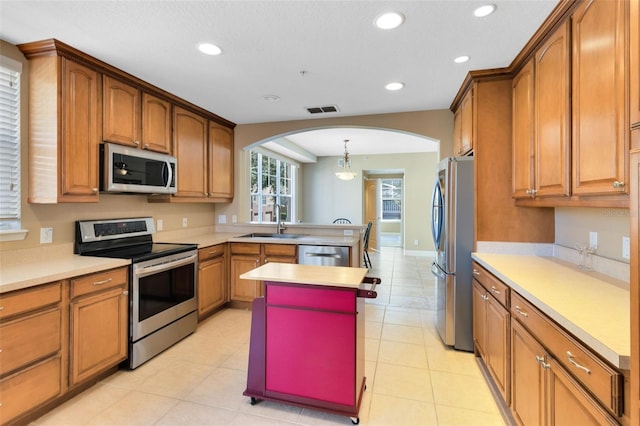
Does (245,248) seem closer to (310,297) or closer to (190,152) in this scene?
(190,152)

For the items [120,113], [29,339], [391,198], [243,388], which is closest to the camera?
[29,339]

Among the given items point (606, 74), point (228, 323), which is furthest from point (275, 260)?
point (606, 74)

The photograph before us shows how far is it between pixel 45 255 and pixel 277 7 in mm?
2454

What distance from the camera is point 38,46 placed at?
85.8 inches

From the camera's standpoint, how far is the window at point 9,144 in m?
2.14

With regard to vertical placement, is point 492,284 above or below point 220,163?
below

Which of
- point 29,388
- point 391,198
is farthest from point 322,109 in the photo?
point 391,198

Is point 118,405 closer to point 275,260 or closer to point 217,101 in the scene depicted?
point 275,260

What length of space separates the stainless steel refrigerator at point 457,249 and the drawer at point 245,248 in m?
2.11

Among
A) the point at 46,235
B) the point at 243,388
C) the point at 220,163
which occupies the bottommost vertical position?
the point at 243,388

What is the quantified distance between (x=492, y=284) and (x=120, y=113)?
327cm

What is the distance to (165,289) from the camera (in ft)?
9.04

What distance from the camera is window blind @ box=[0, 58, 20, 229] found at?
2.14 meters

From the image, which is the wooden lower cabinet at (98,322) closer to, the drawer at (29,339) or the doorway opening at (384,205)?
the drawer at (29,339)
